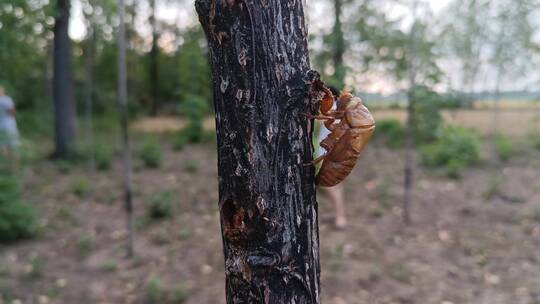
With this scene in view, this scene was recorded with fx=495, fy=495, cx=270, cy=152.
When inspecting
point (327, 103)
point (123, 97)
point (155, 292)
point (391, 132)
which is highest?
point (123, 97)

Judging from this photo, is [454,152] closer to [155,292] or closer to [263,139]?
[155,292]

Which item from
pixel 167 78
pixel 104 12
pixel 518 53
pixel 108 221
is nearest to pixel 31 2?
pixel 104 12

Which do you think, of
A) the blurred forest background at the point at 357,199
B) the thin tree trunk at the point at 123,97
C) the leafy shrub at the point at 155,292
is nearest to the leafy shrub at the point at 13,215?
the blurred forest background at the point at 357,199

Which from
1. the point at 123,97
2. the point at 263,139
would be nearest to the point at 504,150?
the point at 123,97

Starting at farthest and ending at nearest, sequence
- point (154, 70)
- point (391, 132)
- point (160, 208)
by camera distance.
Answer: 1. point (154, 70)
2. point (391, 132)
3. point (160, 208)

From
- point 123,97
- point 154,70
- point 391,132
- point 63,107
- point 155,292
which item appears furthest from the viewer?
point 154,70

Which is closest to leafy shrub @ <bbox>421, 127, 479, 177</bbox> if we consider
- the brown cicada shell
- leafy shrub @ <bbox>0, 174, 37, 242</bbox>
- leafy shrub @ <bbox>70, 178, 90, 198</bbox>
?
leafy shrub @ <bbox>70, 178, 90, 198</bbox>

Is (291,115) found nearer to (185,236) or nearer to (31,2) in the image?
A: (185,236)
